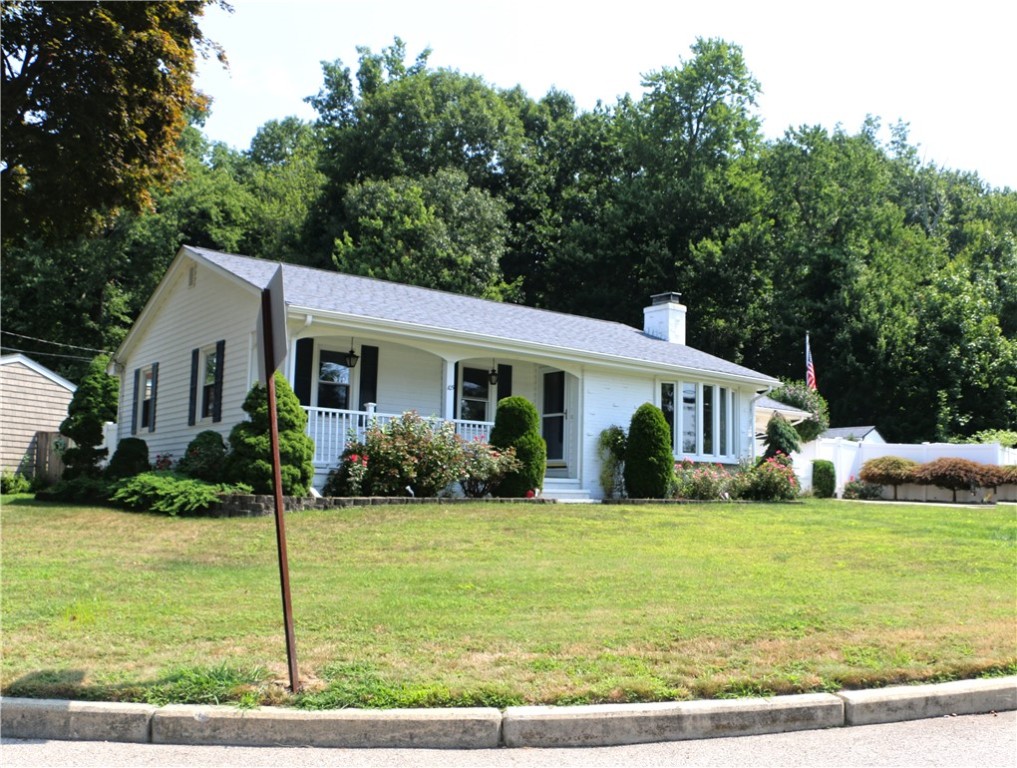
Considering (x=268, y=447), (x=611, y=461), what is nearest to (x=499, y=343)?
(x=611, y=461)

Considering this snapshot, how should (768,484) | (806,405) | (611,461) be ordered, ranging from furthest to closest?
(806,405) < (611,461) < (768,484)

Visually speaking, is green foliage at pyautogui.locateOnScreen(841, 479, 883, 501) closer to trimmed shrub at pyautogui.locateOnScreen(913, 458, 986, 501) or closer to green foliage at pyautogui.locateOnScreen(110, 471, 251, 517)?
trimmed shrub at pyautogui.locateOnScreen(913, 458, 986, 501)

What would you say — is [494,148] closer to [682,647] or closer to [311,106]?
[311,106]

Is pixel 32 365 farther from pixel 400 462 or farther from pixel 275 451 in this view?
pixel 275 451

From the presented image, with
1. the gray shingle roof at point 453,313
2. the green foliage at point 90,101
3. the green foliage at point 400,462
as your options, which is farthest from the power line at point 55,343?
the green foliage at point 400,462

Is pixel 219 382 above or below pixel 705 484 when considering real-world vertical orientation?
above

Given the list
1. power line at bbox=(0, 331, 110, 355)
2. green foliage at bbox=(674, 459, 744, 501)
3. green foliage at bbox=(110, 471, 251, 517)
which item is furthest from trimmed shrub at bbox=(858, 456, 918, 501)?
power line at bbox=(0, 331, 110, 355)

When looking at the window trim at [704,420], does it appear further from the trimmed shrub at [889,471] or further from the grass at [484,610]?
the grass at [484,610]

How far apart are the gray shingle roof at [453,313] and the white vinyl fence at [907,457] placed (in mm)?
3155

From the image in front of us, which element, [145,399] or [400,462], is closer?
[400,462]

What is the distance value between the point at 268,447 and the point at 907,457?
19605 mm

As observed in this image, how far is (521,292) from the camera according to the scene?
43.7 m

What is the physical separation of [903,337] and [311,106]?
104 feet

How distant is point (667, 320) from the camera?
25.8 m
